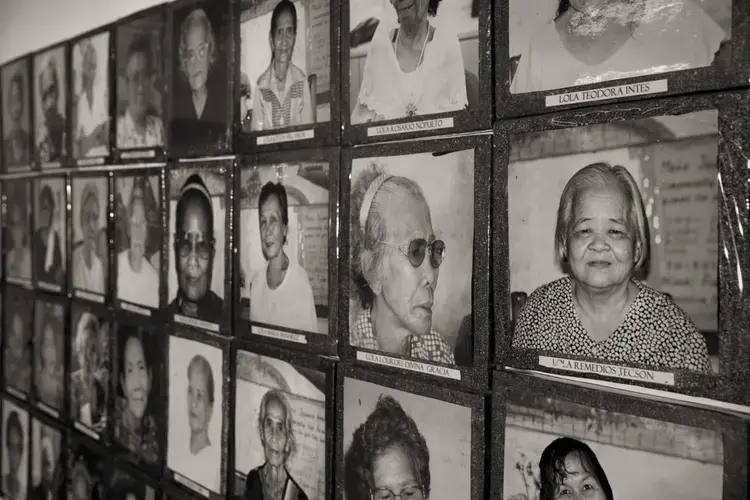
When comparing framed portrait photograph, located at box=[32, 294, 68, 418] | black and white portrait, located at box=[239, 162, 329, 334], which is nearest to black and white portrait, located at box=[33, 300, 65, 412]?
framed portrait photograph, located at box=[32, 294, 68, 418]

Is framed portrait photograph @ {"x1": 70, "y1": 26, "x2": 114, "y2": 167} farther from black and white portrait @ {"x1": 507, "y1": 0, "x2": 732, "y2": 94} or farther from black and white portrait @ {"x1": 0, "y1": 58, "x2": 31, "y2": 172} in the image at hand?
black and white portrait @ {"x1": 507, "y1": 0, "x2": 732, "y2": 94}

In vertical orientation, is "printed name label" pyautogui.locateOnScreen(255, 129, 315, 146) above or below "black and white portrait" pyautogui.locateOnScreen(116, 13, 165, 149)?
below

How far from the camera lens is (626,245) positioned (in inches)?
29.6

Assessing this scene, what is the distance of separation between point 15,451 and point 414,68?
1.93 m

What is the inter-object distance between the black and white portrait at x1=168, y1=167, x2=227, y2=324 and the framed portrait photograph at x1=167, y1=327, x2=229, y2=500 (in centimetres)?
7

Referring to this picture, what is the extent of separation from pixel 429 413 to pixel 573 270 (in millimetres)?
322

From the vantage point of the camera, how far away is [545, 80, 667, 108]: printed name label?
2.38 feet

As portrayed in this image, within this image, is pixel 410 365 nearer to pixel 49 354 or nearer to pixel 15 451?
pixel 49 354

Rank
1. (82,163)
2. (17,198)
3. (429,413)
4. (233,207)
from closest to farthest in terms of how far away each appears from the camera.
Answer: (429,413), (233,207), (82,163), (17,198)

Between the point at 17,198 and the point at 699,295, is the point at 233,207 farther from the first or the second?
the point at 17,198

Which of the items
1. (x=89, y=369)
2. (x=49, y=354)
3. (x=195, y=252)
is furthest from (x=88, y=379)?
(x=195, y=252)

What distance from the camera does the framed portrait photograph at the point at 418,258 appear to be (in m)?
0.89

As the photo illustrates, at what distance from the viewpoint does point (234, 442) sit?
1.29 m

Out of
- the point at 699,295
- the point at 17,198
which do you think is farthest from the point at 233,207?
the point at 17,198
